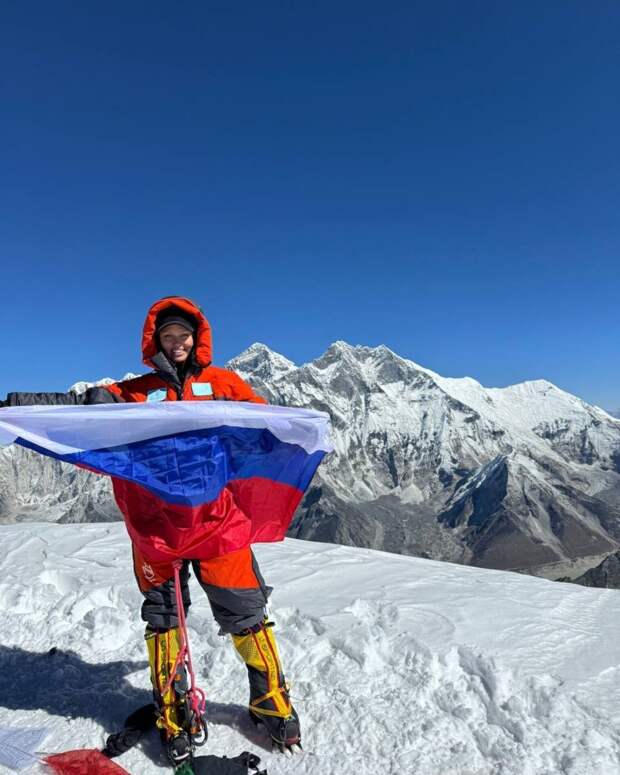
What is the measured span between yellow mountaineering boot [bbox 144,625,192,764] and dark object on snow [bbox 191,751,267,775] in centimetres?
23

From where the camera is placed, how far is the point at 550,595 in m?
7.70

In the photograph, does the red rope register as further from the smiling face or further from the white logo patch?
the smiling face

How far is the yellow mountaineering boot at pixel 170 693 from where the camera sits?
15.7 ft

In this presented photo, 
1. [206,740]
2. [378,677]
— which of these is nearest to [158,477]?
[206,740]

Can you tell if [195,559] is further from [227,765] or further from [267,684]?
[227,765]

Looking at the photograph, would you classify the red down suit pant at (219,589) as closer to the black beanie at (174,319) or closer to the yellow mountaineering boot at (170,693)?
the yellow mountaineering boot at (170,693)

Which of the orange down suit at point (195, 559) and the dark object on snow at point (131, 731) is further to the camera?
the orange down suit at point (195, 559)

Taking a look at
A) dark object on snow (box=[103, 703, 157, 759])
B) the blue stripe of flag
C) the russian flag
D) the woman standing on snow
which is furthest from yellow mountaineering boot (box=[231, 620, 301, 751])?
the blue stripe of flag

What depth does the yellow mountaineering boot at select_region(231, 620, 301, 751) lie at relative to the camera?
16.3 feet

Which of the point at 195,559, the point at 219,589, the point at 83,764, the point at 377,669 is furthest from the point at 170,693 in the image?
the point at 377,669

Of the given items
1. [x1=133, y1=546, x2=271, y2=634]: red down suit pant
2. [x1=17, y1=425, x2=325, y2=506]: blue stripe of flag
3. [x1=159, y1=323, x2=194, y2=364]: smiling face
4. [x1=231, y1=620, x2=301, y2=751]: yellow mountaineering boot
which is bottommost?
→ [x1=231, y1=620, x2=301, y2=751]: yellow mountaineering boot

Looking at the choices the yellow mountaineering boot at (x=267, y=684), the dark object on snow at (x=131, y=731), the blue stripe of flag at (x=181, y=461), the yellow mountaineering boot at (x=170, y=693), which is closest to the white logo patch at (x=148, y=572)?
the yellow mountaineering boot at (x=170, y=693)

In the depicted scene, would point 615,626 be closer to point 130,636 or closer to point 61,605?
point 130,636

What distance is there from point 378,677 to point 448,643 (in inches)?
35.0
